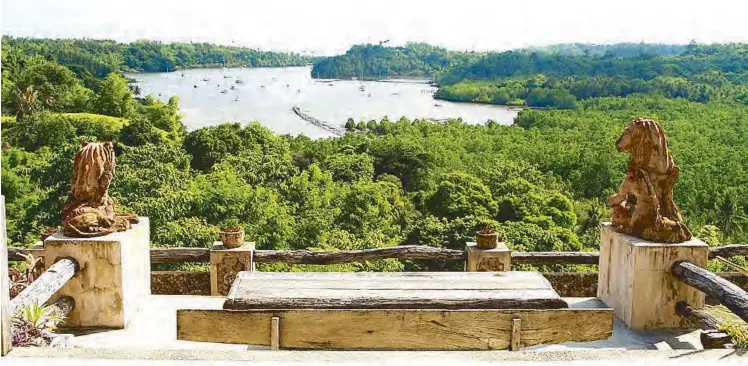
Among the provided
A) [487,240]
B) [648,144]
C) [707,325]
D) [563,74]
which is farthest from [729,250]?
[563,74]

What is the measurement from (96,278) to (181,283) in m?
1.72

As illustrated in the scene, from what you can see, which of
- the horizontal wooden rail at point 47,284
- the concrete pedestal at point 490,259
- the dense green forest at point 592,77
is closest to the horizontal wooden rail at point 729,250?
the concrete pedestal at point 490,259

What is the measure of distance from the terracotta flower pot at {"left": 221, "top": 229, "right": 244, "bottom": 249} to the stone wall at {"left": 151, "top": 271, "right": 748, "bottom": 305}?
1.79ft

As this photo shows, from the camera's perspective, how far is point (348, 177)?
4484cm

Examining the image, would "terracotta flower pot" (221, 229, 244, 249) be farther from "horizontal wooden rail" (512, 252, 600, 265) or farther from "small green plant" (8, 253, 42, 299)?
"horizontal wooden rail" (512, 252, 600, 265)

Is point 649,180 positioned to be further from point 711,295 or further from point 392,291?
point 392,291

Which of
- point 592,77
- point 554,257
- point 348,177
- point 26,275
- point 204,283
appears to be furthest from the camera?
point 592,77

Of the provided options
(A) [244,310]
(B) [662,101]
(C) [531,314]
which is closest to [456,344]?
(C) [531,314]

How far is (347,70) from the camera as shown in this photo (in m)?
164

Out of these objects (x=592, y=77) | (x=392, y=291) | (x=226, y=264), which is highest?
(x=592, y=77)

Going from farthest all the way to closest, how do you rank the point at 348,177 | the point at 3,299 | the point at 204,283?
the point at 348,177 < the point at 204,283 < the point at 3,299

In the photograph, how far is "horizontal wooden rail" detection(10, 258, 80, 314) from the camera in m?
4.72

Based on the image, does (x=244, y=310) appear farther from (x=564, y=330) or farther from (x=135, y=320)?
(x=135, y=320)

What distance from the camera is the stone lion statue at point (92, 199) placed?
5902 millimetres
